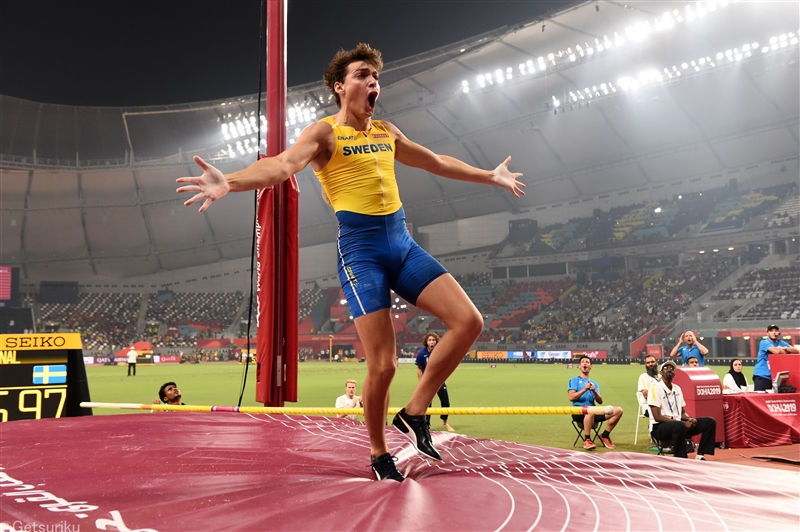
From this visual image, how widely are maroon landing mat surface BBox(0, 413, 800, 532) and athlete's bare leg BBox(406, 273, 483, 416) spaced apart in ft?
1.21

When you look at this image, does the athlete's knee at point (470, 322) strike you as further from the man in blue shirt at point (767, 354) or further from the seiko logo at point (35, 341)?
the man in blue shirt at point (767, 354)

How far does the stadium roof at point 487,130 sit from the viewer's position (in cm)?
2862

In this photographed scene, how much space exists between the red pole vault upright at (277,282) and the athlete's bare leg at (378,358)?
323 centimetres

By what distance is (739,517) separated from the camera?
1.91 m

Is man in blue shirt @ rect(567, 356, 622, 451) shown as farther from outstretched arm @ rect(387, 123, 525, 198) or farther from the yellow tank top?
the yellow tank top

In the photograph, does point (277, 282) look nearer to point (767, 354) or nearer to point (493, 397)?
point (767, 354)

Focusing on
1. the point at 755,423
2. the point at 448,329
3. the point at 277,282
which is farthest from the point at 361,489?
the point at 755,423

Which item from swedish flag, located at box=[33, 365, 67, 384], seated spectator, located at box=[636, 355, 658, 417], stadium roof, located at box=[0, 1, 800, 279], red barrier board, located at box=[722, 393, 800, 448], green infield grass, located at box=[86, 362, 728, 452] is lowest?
green infield grass, located at box=[86, 362, 728, 452]

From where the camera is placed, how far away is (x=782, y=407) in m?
7.89

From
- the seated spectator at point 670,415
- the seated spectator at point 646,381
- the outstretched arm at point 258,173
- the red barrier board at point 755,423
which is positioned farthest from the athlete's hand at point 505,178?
the red barrier board at point 755,423

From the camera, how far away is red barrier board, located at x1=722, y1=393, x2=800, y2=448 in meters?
7.64

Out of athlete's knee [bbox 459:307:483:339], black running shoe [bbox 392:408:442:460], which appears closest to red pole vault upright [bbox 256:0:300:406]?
black running shoe [bbox 392:408:442:460]

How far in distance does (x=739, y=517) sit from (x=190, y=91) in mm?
32822

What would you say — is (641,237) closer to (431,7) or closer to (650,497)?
(431,7)
